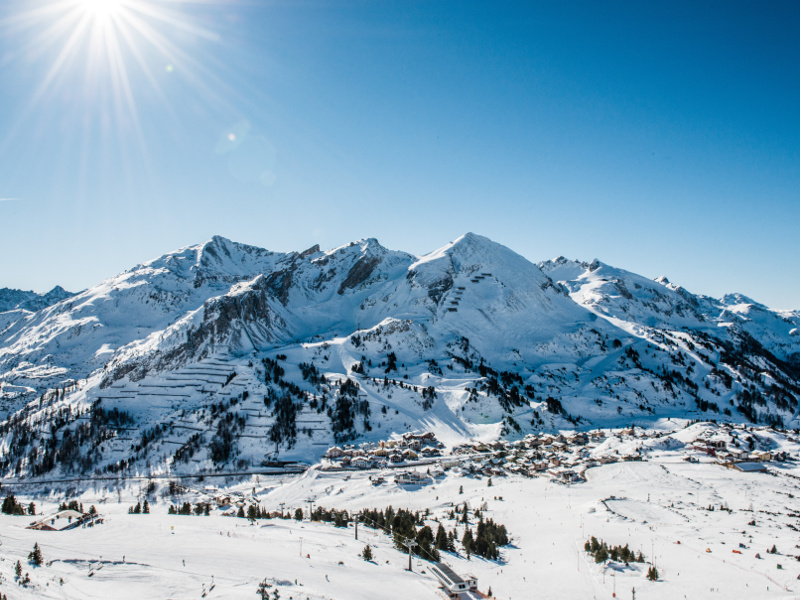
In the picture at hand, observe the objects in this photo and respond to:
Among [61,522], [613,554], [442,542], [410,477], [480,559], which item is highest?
[61,522]

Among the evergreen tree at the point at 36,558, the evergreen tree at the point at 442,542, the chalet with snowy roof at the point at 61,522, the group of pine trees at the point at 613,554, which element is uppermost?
the evergreen tree at the point at 36,558

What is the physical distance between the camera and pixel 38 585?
2850 centimetres

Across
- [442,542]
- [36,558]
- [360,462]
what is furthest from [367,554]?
[360,462]

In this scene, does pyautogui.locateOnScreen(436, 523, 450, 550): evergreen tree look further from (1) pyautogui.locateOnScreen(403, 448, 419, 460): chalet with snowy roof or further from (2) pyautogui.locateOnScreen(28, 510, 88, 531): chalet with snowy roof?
(1) pyautogui.locateOnScreen(403, 448, 419, 460): chalet with snowy roof

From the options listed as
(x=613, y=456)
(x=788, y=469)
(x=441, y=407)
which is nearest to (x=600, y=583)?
(x=613, y=456)

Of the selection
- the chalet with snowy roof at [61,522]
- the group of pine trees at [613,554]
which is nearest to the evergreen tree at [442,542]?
the group of pine trees at [613,554]

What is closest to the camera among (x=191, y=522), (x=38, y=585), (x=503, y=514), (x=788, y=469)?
(x=38, y=585)

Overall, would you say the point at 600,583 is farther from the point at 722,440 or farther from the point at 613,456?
the point at 722,440

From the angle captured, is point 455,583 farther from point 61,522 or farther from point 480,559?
point 61,522

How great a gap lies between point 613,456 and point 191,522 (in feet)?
297

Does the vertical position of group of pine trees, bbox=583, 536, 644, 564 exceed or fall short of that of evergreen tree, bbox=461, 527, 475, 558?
it exceeds it

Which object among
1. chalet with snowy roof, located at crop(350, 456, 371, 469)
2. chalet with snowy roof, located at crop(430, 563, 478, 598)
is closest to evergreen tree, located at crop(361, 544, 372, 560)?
chalet with snowy roof, located at crop(430, 563, 478, 598)

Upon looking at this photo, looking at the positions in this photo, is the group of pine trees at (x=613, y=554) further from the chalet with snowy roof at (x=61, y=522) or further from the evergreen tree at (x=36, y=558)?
the chalet with snowy roof at (x=61, y=522)

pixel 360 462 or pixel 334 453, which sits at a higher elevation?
pixel 334 453
